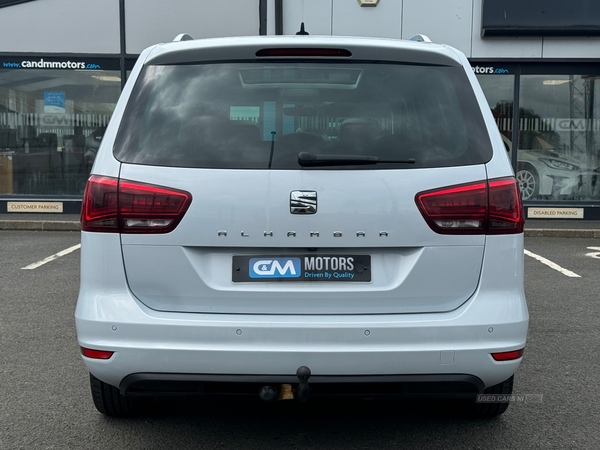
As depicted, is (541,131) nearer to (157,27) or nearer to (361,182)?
(157,27)

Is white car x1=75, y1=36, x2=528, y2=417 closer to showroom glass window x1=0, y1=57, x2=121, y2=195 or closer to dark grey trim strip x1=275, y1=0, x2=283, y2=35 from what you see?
dark grey trim strip x1=275, y1=0, x2=283, y2=35

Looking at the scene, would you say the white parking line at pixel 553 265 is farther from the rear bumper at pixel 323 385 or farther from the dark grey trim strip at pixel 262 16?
the dark grey trim strip at pixel 262 16

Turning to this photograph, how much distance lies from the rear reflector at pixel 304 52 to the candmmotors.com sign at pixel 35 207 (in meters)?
11.5

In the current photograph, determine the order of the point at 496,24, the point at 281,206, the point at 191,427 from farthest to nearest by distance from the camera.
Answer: the point at 496,24 → the point at 191,427 → the point at 281,206

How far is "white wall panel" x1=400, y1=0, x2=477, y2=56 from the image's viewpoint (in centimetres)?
1319

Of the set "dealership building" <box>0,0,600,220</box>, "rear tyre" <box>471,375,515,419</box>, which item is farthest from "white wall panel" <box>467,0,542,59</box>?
"rear tyre" <box>471,375,515,419</box>

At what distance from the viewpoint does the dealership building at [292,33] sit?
13.2m

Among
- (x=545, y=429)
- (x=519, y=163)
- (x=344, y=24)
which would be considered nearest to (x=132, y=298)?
(x=545, y=429)

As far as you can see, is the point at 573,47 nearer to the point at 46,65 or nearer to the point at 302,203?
the point at 46,65

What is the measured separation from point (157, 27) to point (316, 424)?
11.2m

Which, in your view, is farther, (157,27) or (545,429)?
(157,27)

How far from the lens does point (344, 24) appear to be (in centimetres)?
1327

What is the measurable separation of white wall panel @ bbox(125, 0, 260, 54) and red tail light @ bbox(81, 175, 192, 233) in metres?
11.0

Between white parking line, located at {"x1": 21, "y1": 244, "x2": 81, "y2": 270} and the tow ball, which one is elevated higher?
the tow ball
